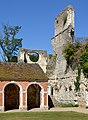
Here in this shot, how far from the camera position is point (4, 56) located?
173 ft

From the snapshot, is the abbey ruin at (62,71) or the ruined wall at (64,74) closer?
the ruined wall at (64,74)

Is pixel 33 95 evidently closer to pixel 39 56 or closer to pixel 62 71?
pixel 62 71

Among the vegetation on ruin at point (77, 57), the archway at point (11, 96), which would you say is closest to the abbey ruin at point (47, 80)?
the archway at point (11, 96)

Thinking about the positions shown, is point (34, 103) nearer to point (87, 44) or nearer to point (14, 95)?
point (14, 95)

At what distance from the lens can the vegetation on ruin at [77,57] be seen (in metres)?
30.4

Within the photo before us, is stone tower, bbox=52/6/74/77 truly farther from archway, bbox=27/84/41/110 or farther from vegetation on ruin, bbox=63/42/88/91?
archway, bbox=27/84/41/110

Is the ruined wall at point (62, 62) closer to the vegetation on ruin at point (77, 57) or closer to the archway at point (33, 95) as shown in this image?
the vegetation on ruin at point (77, 57)

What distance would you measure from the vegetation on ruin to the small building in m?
4.40

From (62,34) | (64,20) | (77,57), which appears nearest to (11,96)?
(77,57)

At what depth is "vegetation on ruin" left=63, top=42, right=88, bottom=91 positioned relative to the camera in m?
30.4

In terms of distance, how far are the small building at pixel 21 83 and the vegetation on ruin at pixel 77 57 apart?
14.4ft

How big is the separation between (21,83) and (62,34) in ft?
40.4

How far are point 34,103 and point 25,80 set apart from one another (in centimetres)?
621

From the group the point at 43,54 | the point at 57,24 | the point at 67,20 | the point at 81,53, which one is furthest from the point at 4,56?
the point at 81,53
